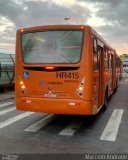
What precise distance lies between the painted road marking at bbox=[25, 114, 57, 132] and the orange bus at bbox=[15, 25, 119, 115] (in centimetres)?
56

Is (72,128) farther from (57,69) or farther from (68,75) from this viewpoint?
(57,69)

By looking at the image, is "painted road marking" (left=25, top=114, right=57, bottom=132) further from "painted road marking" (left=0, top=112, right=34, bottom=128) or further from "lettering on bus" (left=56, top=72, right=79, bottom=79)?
"lettering on bus" (left=56, top=72, right=79, bottom=79)

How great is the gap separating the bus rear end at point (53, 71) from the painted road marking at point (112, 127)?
2.73 feet

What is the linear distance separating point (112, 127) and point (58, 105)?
1900 mm

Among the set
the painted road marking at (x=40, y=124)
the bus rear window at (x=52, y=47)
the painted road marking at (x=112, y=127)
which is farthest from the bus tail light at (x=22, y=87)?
the painted road marking at (x=112, y=127)

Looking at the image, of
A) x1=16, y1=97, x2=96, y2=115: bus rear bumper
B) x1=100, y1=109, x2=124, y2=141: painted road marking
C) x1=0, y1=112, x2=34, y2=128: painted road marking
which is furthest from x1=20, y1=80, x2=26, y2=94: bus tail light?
x1=100, y1=109, x2=124, y2=141: painted road marking

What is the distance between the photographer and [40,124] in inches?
401

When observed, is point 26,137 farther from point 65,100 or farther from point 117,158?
point 117,158

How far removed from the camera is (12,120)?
10.9 metres

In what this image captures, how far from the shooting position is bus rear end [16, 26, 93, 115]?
29.9 ft

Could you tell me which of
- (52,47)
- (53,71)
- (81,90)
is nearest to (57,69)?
(53,71)

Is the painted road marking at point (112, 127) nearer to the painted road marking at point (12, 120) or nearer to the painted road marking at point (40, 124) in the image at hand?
the painted road marking at point (40, 124)

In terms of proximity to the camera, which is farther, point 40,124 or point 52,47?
point 40,124

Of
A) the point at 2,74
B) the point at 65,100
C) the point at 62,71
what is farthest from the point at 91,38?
the point at 2,74
